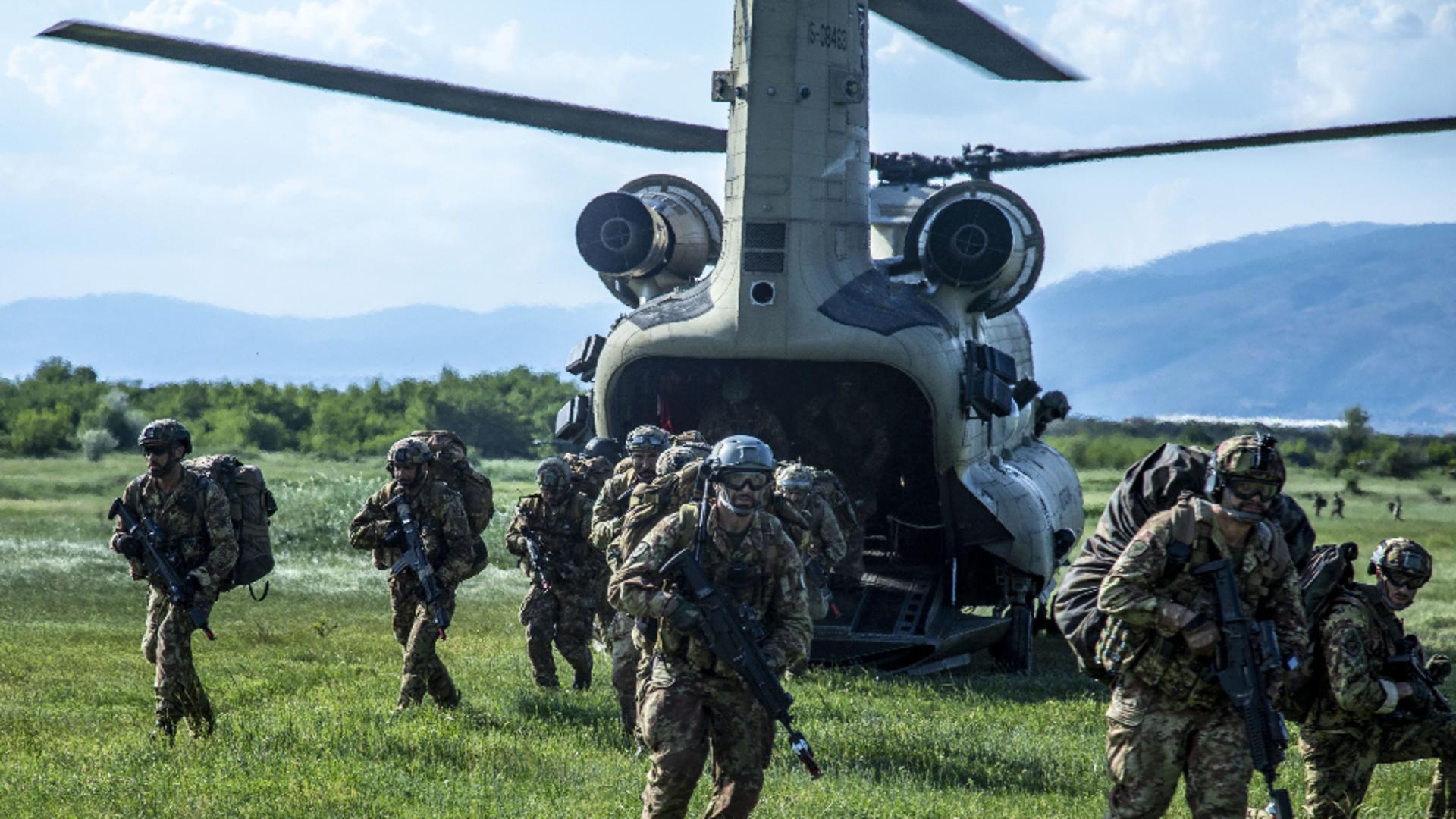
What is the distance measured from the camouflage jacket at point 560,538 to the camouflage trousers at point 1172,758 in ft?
19.7

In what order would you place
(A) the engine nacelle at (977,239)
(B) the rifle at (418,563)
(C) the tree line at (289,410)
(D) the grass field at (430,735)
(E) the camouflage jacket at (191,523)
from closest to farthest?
(D) the grass field at (430,735) < (E) the camouflage jacket at (191,523) < (B) the rifle at (418,563) < (A) the engine nacelle at (977,239) < (C) the tree line at (289,410)

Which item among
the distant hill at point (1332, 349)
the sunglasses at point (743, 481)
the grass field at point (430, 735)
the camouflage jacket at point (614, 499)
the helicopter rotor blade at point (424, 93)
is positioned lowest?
the grass field at point (430, 735)

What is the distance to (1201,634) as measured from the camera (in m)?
6.34

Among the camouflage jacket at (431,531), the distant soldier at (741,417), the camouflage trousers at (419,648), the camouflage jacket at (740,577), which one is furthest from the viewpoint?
the distant soldier at (741,417)

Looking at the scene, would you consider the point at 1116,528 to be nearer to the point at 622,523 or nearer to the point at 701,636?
the point at 701,636

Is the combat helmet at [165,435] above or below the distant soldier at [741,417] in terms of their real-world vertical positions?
below

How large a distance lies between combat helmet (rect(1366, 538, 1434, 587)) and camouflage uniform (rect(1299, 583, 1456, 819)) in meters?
0.15

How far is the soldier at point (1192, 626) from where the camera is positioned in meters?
6.43

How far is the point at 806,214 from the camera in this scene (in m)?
14.3

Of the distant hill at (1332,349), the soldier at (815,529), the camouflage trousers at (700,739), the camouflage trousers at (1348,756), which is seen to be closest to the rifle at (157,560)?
the camouflage trousers at (700,739)

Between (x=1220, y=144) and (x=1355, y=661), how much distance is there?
828cm

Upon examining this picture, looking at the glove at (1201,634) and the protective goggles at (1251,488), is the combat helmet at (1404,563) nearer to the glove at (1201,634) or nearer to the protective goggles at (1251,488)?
the protective goggles at (1251,488)

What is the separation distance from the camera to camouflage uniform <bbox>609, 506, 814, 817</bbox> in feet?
22.5

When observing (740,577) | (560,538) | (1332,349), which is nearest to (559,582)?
(560,538)
